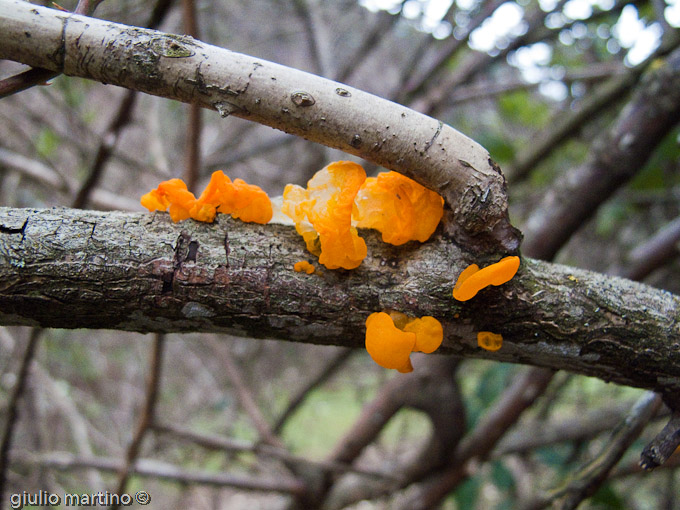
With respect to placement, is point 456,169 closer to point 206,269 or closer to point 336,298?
point 336,298

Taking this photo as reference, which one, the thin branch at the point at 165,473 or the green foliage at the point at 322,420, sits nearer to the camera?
the thin branch at the point at 165,473

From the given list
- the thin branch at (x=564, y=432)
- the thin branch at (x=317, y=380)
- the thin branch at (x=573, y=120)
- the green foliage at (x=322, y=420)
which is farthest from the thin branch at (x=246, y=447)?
the green foliage at (x=322, y=420)

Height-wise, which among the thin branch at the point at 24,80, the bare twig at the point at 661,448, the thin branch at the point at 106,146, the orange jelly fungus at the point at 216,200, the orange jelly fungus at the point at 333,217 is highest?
the thin branch at the point at 106,146

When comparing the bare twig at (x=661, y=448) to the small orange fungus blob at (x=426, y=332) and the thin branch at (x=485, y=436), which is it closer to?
the small orange fungus blob at (x=426, y=332)

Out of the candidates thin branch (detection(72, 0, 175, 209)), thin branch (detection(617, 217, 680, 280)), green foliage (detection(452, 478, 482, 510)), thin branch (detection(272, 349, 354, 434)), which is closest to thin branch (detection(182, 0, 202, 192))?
thin branch (detection(72, 0, 175, 209))

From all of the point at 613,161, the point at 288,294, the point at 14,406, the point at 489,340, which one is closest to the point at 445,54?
the point at 613,161

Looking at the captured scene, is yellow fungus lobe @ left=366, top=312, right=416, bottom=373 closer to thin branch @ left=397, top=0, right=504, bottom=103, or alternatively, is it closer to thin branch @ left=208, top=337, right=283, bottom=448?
thin branch @ left=208, top=337, right=283, bottom=448
